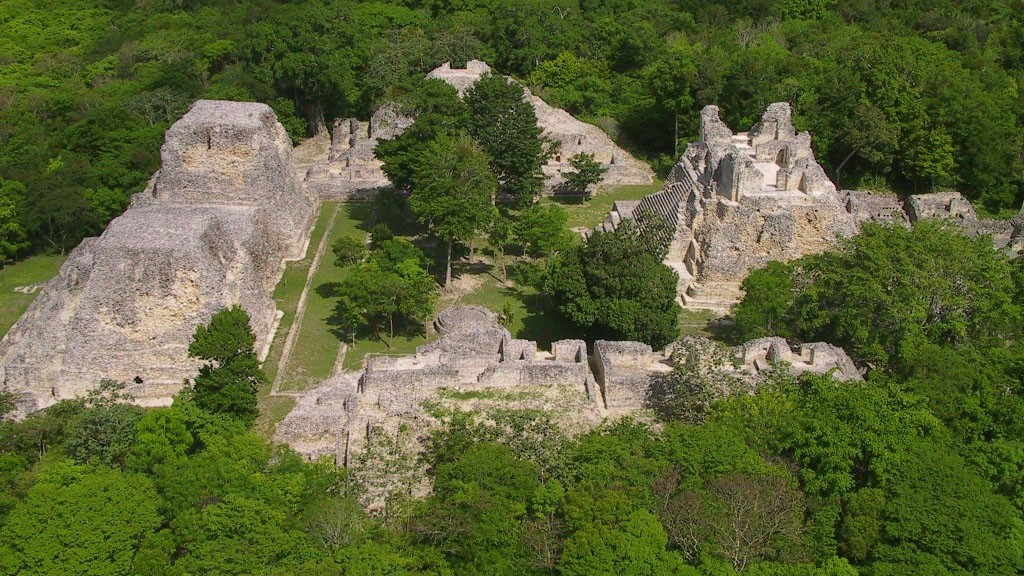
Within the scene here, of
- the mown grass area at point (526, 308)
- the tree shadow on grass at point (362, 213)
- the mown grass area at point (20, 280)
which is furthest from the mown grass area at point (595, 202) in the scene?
the mown grass area at point (20, 280)

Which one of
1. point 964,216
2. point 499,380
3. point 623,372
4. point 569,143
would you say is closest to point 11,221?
point 499,380

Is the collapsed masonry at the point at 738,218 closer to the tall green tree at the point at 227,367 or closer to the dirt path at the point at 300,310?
the dirt path at the point at 300,310

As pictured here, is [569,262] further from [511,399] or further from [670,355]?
[511,399]

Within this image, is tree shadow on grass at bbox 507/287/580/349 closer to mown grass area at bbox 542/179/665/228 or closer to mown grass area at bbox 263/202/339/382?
mown grass area at bbox 542/179/665/228

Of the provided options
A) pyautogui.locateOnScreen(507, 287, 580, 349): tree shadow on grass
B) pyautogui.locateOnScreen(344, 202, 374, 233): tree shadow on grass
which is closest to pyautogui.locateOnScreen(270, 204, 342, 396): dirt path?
pyautogui.locateOnScreen(344, 202, 374, 233): tree shadow on grass

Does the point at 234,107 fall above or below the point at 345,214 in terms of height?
above

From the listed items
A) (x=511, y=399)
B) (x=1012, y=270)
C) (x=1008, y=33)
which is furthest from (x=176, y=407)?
(x=1008, y=33)

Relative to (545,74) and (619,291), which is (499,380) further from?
(545,74)
